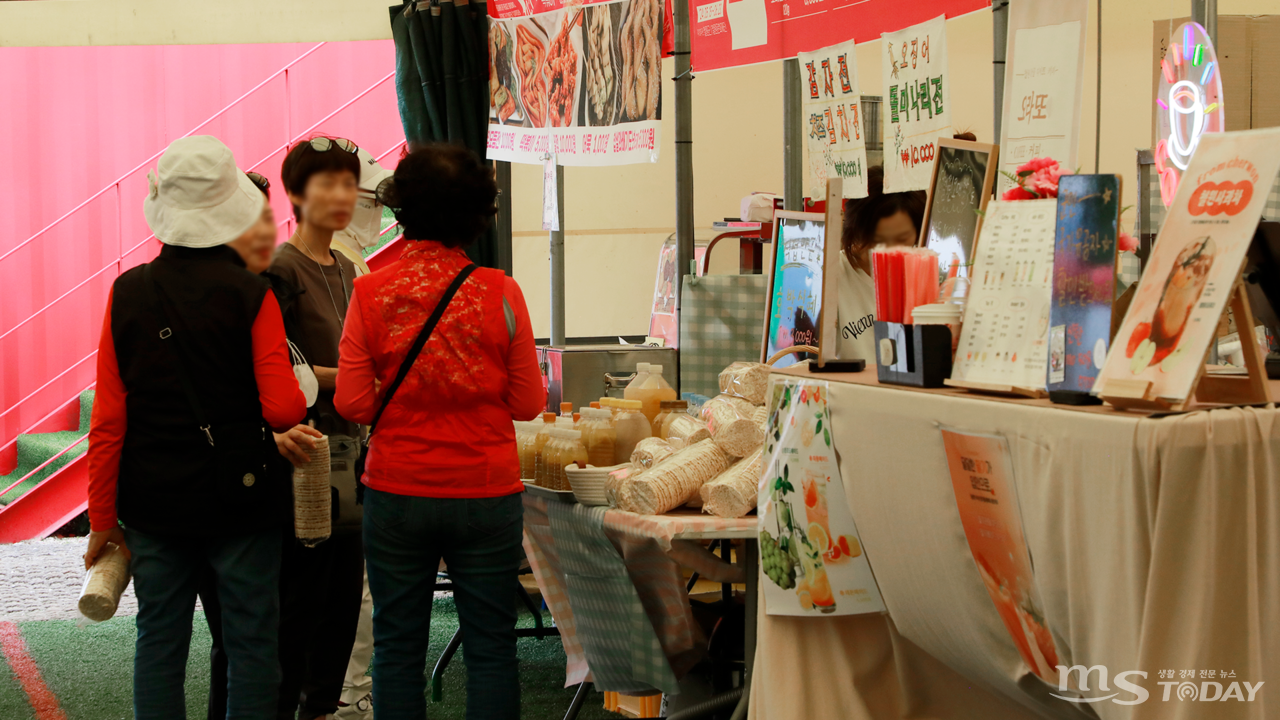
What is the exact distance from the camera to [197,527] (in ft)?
6.64

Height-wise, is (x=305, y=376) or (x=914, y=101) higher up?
(x=914, y=101)

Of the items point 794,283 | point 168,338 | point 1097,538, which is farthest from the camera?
point 794,283

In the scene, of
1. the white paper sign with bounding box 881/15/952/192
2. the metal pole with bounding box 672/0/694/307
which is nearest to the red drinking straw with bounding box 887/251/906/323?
the white paper sign with bounding box 881/15/952/192

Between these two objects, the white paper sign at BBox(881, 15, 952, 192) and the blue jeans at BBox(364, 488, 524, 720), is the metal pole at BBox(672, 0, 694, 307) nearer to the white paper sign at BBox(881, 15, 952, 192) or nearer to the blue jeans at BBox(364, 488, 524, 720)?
the white paper sign at BBox(881, 15, 952, 192)

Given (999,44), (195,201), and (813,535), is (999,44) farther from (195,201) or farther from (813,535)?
(195,201)

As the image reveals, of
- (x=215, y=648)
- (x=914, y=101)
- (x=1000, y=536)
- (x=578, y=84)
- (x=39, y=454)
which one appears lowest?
(x=39, y=454)

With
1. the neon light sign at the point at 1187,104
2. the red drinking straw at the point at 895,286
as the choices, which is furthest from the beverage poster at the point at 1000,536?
the neon light sign at the point at 1187,104

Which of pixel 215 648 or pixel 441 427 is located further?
pixel 215 648

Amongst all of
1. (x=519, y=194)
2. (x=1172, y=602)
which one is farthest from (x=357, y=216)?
(x=519, y=194)

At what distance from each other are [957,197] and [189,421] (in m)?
1.56

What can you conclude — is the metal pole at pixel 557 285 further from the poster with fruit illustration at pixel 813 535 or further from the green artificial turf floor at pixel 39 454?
the green artificial turf floor at pixel 39 454

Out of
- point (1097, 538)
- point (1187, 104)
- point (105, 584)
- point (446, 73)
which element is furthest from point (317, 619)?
point (446, 73)

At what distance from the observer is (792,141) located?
11.8 feet

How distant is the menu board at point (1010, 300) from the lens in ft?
4.89
